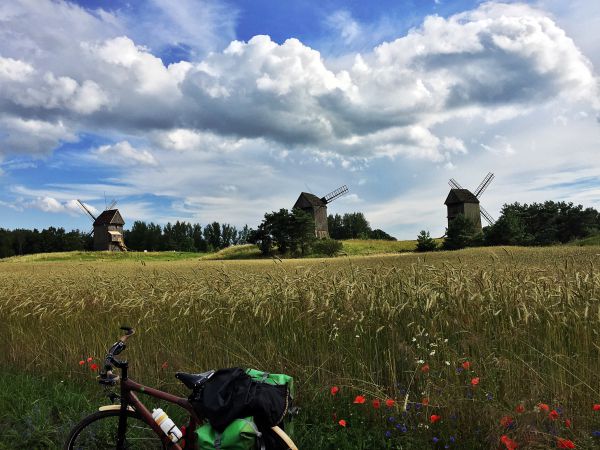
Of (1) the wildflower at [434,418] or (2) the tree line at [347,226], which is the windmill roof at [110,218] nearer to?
(2) the tree line at [347,226]

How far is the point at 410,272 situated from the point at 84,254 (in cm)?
8247

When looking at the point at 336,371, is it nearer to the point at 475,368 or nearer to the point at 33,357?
the point at 475,368

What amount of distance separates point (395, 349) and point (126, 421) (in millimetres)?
2732

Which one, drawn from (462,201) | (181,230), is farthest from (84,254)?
(462,201)

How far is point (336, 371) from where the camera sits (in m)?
5.13

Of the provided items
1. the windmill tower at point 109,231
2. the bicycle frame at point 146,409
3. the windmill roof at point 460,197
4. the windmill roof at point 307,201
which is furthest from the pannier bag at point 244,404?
the windmill tower at point 109,231

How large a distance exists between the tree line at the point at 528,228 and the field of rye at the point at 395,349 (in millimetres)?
62182

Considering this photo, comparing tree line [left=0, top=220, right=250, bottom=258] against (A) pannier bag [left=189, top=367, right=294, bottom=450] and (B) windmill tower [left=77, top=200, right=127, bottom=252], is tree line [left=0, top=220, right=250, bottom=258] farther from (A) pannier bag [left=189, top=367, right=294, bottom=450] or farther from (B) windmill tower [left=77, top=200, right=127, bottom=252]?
(A) pannier bag [left=189, top=367, right=294, bottom=450]

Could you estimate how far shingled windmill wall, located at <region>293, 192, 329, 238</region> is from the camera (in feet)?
273

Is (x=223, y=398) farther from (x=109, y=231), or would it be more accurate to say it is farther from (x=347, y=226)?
(x=347, y=226)

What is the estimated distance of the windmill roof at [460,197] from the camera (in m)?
81.8

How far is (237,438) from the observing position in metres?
2.79

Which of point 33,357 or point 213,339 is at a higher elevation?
point 213,339

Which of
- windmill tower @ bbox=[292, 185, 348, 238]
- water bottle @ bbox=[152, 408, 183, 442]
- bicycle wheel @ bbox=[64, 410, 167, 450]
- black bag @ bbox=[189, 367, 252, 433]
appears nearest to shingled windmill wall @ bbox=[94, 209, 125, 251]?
windmill tower @ bbox=[292, 185, 348, 238]
